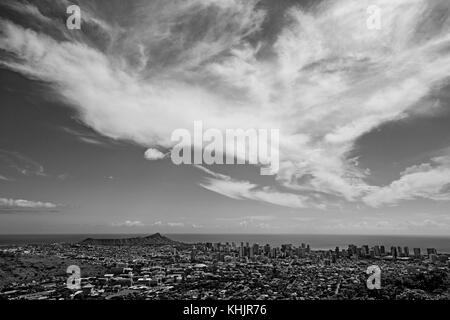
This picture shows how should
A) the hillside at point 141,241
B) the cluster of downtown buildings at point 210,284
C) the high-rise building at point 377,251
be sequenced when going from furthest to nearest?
the hillside at point 141,241, the high-rise building at point 377,251, the cluster of downtown buildings at point 210,284

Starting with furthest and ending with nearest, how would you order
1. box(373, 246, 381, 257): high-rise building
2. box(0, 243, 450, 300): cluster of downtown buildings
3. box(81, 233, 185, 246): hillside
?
1. box(81, 233, 185, 246): hillside
2. box(373, 246, 381, 257): high-rise building
3. box(0, 243, 450, 300): cluster of downtown buildings

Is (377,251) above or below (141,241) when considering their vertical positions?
below

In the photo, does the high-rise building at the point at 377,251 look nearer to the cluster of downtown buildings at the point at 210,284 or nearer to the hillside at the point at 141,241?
the cluster of downtown buildings at the point at 210,284

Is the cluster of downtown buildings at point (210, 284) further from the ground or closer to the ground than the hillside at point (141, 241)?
closer to the ground

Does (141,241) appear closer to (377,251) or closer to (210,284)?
(210,284)

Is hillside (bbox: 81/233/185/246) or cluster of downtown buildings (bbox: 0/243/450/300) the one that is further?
hillside (bbox: 81/233/185/246)

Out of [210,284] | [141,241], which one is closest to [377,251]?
[210,284]

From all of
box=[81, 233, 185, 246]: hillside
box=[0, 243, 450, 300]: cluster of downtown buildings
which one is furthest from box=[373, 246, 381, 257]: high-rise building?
box=[81, 233, 185, 246]: hillside

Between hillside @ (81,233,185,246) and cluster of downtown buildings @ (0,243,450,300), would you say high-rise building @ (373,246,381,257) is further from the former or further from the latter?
hillside @ (81,233,185,246)

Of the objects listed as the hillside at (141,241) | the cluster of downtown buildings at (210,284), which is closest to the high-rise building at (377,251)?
the cluster of downtown buildings at (210,284)

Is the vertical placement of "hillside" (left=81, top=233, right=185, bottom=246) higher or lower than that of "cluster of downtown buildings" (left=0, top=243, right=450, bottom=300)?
higher
